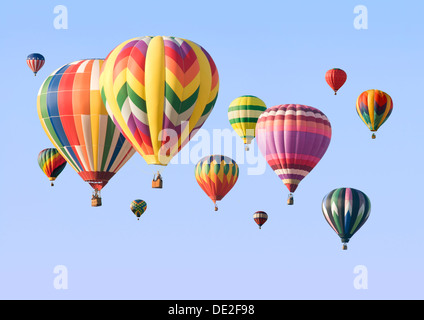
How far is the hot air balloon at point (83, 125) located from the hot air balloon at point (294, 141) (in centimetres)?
680

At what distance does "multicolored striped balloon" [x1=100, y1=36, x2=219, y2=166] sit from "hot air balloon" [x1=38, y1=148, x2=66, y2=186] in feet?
29.7

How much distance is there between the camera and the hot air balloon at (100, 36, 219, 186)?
3512 centimetres

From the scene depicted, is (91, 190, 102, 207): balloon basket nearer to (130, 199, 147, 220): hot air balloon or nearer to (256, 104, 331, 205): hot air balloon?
(256, 104, 331, 205): hot air balloon

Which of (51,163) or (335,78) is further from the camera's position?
(335,78)

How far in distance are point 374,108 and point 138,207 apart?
12142 mm

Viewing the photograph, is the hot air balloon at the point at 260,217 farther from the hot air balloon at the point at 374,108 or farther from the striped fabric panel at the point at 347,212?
the hot air balloon at the point at 374,108

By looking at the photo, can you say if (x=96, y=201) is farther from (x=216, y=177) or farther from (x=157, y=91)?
(x=216, y=177)

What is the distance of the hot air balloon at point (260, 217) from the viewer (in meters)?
48.4

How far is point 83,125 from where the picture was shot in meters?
37.6

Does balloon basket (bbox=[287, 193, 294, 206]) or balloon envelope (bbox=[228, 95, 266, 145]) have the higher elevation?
balloon envelope (bbox=[228, 95, 266, 145])

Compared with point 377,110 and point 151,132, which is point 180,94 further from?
point 377,110

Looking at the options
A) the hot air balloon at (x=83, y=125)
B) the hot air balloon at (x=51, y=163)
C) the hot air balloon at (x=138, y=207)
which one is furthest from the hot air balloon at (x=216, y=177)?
the hot air balloon at (x=83, y=125)

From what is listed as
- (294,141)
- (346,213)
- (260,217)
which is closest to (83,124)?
(294,141)

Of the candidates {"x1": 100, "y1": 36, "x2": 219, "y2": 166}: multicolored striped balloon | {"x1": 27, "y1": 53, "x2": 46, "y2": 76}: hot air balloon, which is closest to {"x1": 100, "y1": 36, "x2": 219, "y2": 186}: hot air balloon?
{"x1": 100, "y1": 36, "x2": 219, "y2": 166}: multicolored striped balloon
